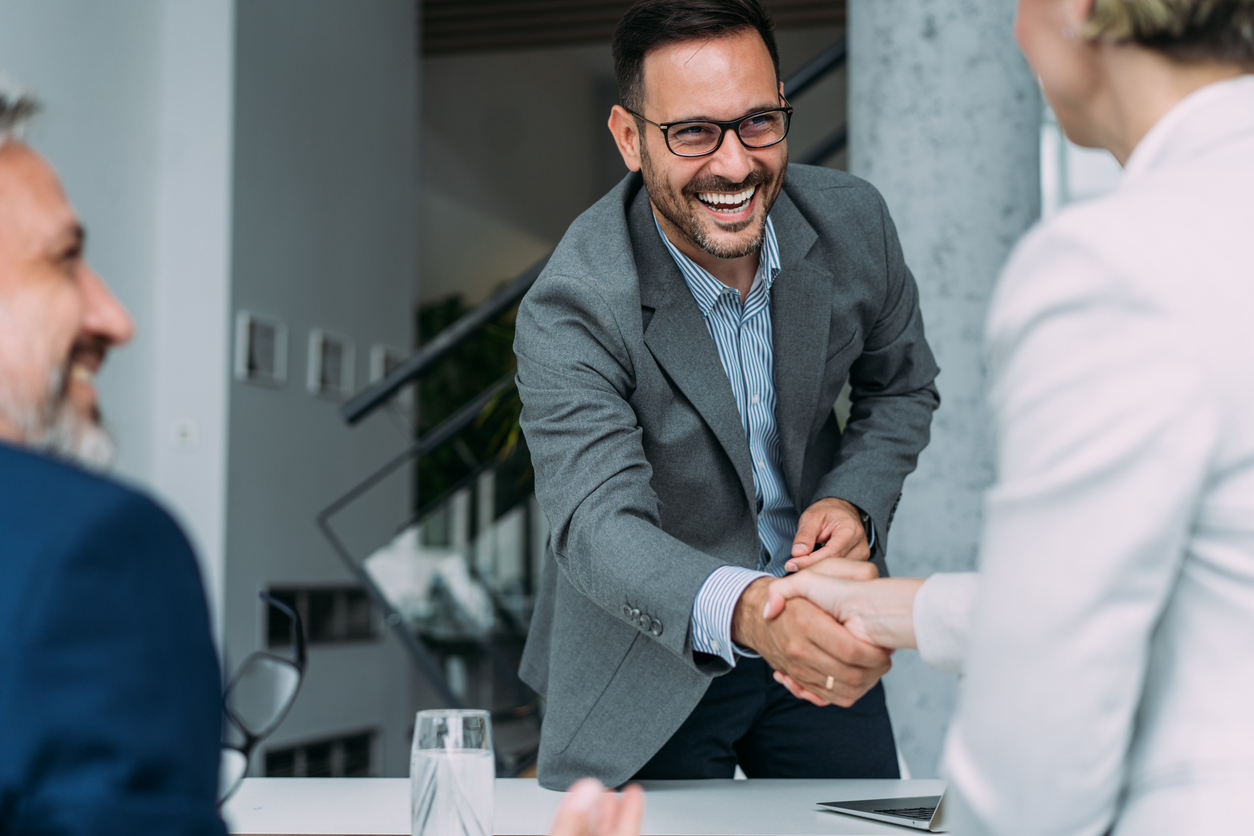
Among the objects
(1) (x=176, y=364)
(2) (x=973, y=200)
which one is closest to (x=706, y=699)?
(2) (x=973, y=200)

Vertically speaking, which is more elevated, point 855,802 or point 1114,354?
point 1114,354

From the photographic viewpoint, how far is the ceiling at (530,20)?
22.1 feet

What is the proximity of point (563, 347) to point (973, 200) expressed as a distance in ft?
4.13

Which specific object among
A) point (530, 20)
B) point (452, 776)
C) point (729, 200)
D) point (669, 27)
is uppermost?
point (530, 20)

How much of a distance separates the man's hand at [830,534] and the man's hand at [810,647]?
0.62 ft

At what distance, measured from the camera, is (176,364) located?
4.32 metres

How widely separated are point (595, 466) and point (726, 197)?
16.8 inches

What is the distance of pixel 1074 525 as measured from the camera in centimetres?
66

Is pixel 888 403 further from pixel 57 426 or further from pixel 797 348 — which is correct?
pixel 57 426

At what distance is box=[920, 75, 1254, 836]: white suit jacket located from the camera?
643 mm

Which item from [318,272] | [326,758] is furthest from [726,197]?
[326,758]

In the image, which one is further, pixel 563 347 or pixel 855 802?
pixel 563 347

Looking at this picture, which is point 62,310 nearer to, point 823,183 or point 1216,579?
point 1216,579

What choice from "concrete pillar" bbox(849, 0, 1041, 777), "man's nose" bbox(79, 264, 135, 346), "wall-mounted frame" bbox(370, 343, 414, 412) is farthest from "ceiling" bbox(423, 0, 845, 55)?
"man's nose" bbox(79, 264, 135, 346)
